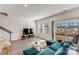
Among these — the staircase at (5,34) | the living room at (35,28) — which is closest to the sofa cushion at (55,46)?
the living room at (35,28)

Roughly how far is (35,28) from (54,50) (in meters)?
0.55

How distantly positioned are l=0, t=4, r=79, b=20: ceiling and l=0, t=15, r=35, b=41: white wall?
7 cm

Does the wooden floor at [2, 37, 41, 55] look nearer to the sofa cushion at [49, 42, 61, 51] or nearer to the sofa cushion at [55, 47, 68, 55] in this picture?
the sofa cushion at [49, 42, 61, 51]

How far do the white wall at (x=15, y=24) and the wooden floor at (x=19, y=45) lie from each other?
0.32 ft


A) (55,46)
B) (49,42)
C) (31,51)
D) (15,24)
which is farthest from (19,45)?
(55,46)

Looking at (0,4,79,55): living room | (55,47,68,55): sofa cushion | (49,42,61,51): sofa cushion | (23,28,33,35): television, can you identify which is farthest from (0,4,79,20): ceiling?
(55,47,68,55): sofa cushion

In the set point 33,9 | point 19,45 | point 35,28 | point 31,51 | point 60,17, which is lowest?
point 31,51

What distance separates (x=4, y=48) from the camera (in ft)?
7.59

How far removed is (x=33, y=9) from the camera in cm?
231

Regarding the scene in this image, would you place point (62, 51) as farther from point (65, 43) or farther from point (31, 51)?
point (31, 51)

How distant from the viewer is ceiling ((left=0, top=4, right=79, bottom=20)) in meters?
2.25
